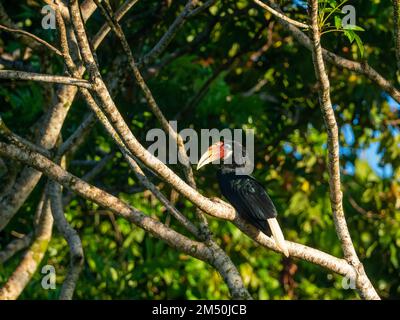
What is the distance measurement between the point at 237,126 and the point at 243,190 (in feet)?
8.52

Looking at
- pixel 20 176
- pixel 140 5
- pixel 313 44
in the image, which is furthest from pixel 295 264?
pixel 313 44

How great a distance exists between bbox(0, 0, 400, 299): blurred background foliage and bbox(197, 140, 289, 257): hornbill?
140 centimetres

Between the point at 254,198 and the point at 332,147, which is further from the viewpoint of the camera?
the point at 254,198

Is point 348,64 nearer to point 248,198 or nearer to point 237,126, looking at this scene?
point 248,198

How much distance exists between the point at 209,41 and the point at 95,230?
2844 mm

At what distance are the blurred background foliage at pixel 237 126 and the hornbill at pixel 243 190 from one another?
1399mm

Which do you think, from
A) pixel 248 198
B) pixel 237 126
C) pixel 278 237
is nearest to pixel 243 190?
pixel 248 198

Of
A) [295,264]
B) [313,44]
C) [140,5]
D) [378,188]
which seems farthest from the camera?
[295,264]

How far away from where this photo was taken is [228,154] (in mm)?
8180

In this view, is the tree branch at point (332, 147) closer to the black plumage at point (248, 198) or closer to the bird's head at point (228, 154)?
the black plumage at point (248, 198)

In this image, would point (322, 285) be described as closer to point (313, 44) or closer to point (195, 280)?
point (195, 280)

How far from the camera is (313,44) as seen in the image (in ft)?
18.7

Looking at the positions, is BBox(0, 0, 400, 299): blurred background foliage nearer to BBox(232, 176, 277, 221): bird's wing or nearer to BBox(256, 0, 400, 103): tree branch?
BBox(256, 0, 400, 103): tree branch

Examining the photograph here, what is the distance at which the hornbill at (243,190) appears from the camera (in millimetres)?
6684
